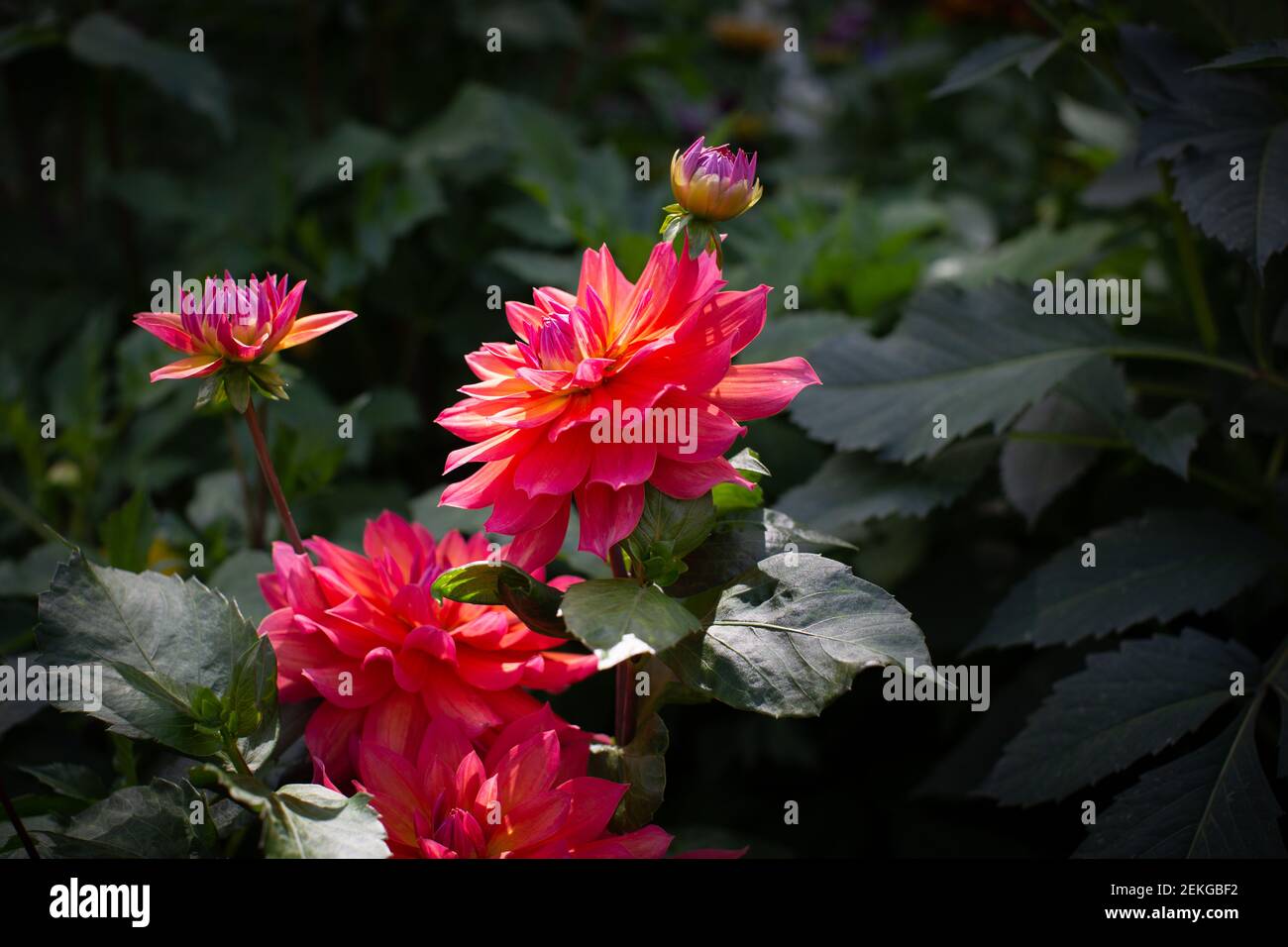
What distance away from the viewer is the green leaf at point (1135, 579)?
2.28 feet

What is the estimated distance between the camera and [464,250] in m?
1.25

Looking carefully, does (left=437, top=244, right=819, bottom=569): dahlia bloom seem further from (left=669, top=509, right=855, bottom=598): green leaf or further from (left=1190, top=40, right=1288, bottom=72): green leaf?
(left=1190, top=40, right=1288, bottom=72): green leaf

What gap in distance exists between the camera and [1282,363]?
85 cm

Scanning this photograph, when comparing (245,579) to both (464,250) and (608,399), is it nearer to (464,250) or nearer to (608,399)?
(608,399)

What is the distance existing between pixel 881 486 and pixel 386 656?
41 cm

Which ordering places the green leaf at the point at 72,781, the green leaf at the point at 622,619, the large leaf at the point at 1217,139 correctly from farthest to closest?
the large leaf at the point at 1217,139, the green leaf at the point at 72,781, the green leaf at the point at 622,619

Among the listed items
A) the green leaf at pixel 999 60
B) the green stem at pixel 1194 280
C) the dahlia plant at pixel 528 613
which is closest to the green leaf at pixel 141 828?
the dahlia plant at pixel 528 613

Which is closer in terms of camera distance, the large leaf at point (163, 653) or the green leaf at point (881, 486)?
the large leaf at point (163, 653)

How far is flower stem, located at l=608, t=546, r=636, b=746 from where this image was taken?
50 cm

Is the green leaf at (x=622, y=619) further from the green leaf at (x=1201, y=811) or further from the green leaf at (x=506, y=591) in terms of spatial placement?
the green leaf at (x=1201, y=811)

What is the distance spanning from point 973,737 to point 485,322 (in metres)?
0.67

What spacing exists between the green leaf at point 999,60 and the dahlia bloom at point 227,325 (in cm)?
46

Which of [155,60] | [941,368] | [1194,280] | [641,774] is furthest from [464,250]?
[641,774]

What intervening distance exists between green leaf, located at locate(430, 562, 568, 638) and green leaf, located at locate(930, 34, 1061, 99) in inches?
18.1
